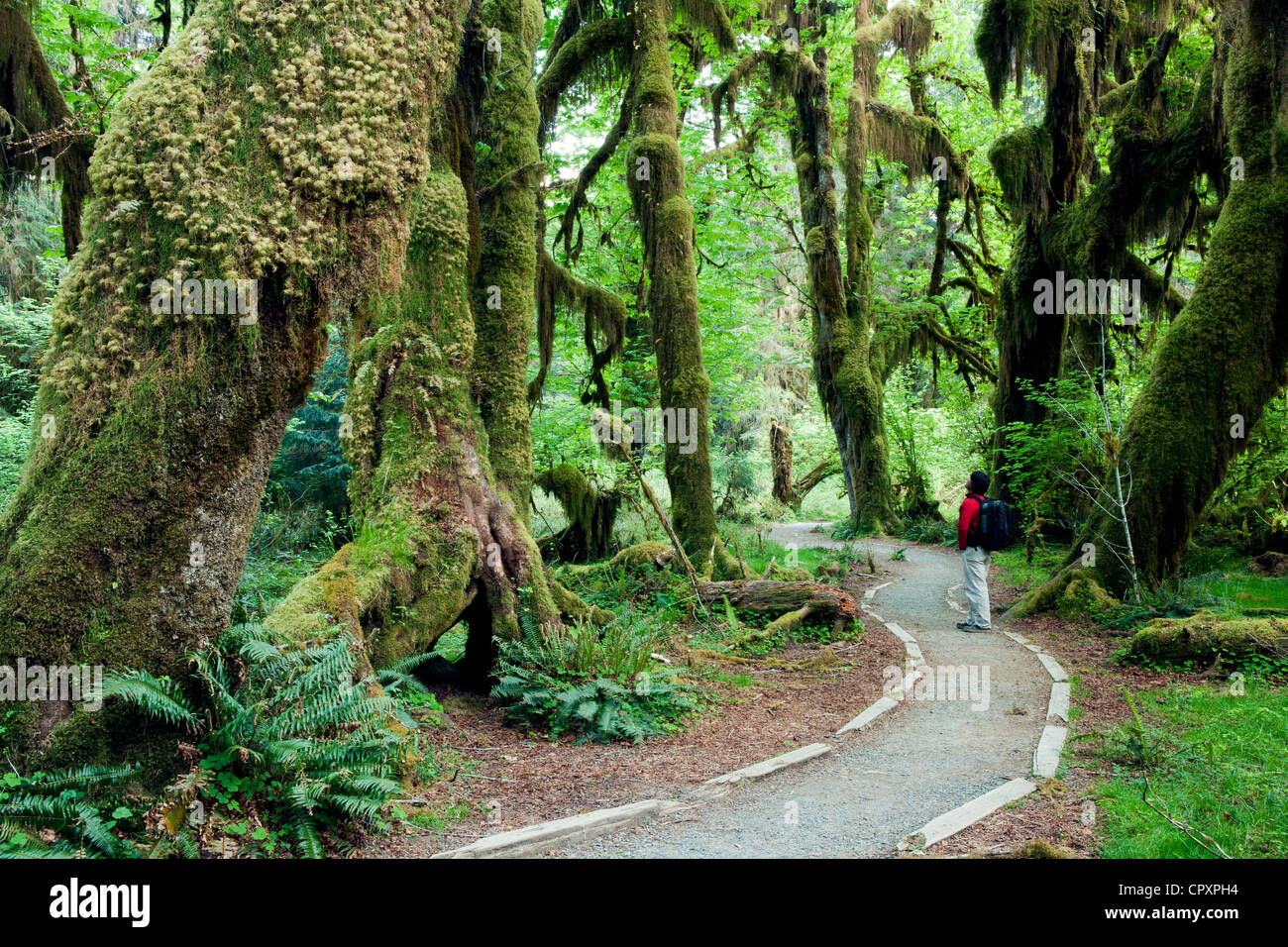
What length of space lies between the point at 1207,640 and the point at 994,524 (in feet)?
9.57

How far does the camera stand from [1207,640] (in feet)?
26.9

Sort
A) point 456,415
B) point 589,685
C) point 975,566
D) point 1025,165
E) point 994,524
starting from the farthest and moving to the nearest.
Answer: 1. point 1025,165
2. point 975,566
3. point 994,524
4. point 456,415
5. point 589,685

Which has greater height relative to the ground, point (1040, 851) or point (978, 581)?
point (978, 581)

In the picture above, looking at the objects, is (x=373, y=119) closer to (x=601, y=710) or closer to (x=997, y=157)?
(x=601, y=710)

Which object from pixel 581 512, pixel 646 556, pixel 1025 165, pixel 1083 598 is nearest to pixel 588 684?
pixel 646 556

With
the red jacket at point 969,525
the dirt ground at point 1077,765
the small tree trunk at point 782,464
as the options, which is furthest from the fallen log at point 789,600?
the small tree trunk at point 782,464

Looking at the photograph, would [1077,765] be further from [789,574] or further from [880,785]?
[789,574]

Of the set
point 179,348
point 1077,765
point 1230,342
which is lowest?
point 1077,765

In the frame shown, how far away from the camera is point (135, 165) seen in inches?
172

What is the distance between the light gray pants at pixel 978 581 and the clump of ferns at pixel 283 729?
8517 mm

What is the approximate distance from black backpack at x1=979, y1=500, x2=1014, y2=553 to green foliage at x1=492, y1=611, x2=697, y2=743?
5.32 m

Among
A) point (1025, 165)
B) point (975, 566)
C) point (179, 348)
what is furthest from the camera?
point (1025, 165)

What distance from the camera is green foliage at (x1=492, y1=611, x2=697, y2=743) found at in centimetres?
675

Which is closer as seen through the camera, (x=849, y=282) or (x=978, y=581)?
(x=978, y=581)
